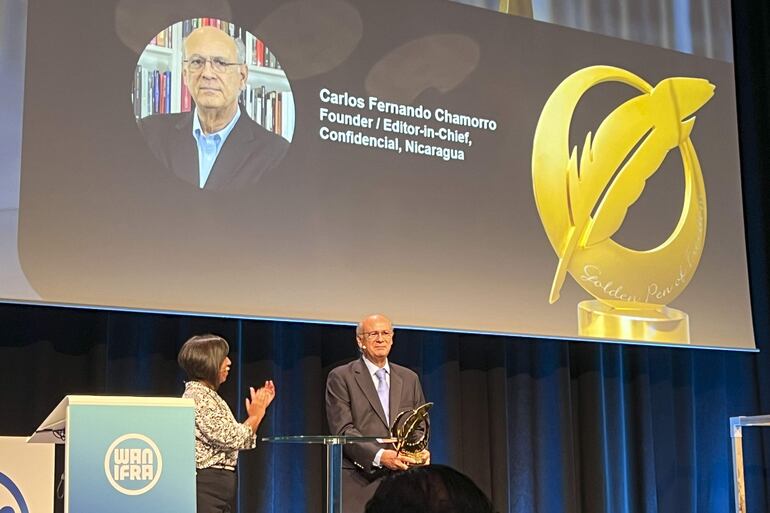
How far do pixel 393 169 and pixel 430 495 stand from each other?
12.7 ft

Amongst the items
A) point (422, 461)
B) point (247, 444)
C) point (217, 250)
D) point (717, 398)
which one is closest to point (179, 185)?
point (217, 250)

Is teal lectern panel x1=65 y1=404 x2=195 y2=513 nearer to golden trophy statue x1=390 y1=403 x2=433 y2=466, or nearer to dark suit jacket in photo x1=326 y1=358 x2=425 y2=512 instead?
golden trophy statue x1=390 y1=403 x2=433 y2=466

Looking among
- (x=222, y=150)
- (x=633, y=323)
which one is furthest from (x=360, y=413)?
(x=633, y=323)

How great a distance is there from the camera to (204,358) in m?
3.80

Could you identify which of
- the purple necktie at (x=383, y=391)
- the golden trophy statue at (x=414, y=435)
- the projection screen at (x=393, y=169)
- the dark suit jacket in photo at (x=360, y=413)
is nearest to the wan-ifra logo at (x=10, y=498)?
the projection screen at (x=393, y=169)

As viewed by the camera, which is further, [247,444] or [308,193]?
[308,193]

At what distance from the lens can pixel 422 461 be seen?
12.1ft

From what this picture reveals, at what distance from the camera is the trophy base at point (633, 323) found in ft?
18.4

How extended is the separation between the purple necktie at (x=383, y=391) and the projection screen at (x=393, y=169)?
520 millimetres

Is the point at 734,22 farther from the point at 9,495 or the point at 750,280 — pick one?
the point at 9,495

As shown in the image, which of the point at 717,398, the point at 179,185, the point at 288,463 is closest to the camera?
the point at 179,185

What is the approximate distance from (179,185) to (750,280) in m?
3.79

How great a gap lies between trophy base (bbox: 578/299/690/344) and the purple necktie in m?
1.51

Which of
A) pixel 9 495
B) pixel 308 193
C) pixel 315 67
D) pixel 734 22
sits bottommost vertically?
pixel 9 495
